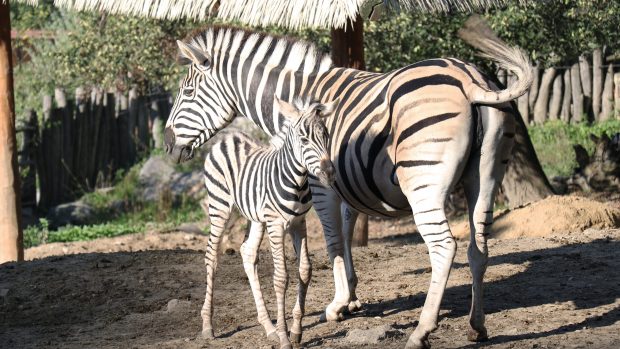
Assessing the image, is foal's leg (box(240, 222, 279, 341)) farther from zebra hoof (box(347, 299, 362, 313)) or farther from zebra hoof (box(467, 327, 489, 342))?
zebra hoof (box(467, 327, 489, 342))

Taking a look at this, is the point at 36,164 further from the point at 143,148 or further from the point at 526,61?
the point at 526,61

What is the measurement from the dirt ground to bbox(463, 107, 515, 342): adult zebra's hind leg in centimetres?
27

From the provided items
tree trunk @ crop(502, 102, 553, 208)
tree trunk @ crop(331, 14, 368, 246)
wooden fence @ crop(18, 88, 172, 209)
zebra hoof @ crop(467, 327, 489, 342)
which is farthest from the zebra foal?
wooden fence @ crop(18, 88, 172, 209)

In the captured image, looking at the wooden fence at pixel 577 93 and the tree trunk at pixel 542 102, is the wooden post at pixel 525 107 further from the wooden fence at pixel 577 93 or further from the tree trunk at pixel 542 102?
the tree trunk at pixel 542 102

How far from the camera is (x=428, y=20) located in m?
12.4

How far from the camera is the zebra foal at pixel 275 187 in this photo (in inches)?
223

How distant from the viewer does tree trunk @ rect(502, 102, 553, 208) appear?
12.9 meters

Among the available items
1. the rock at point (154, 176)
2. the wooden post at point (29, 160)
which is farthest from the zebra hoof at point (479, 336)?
the wooden post at point (29, 160)

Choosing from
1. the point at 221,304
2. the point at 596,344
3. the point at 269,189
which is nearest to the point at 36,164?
the point at 221,304

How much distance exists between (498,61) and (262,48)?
6.46ft

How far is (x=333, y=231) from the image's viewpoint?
6.67 meters

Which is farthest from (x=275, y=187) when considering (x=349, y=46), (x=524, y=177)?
(x=524, y=177)

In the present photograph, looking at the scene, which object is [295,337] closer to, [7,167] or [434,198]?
[434,198]

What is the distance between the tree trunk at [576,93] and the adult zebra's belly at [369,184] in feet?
38.2
